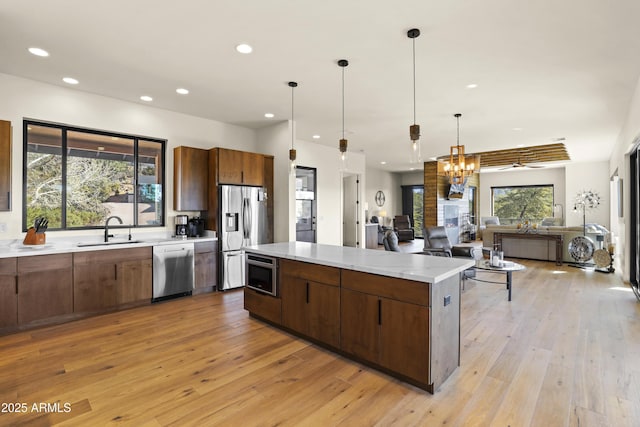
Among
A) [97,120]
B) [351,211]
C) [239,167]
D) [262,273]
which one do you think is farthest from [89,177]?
[351,211]

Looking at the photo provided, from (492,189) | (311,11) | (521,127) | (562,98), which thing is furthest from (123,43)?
(492,189)

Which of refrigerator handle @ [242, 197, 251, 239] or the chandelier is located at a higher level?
the chandelier

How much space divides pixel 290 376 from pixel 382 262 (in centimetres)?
115

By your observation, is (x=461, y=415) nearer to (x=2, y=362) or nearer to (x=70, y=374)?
(x=70, y=374)

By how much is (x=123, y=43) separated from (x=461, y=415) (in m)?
4.04

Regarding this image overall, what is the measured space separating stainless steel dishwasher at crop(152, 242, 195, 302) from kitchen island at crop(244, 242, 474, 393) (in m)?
2.04

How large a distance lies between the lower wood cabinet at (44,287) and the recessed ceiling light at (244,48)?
2.97m

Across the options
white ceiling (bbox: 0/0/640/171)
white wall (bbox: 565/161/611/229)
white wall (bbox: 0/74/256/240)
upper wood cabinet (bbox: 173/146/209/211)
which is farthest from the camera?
white wall (bbox: 565/161/611/229)

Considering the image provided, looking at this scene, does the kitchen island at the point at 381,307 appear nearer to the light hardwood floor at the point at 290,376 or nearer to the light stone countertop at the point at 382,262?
the light stone countertop at the point at 382,262

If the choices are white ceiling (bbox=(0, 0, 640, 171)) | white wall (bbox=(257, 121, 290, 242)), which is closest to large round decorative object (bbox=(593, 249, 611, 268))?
white ceiling (bbox=(0, 0, 640, 171))

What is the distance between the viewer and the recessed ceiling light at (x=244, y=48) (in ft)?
9.91

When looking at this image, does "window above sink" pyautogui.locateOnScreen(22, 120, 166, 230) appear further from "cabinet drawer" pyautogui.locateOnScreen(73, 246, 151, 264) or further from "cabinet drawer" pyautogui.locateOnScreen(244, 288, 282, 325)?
"cabinet drawer" pyautogui.locateOnScreen(244, 288, 282, 325)

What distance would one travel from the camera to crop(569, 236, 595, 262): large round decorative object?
6781 millimetres

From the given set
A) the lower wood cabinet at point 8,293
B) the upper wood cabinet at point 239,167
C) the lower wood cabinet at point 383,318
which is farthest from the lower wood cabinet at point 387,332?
the lower wood cabinet at point 8,293
